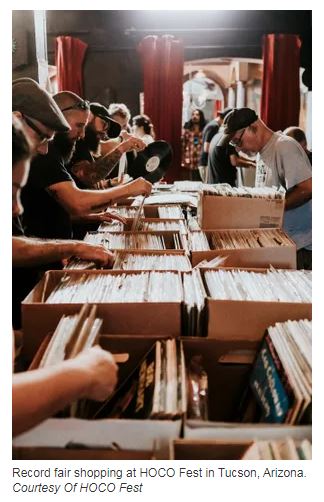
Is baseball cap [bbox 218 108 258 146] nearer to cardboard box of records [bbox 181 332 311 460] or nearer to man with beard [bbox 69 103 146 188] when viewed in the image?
man with beard [bbox 69 103 146 188]

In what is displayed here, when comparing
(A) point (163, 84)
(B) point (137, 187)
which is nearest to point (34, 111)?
(B) point (137, 187)

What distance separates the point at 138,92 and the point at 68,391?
613 cm

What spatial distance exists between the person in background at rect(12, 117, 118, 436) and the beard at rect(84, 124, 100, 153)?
2081 millimetres

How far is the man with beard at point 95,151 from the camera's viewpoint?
265 centimetres

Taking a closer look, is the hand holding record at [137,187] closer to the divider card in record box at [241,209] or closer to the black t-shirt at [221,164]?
the divider card in record box at [241,209]

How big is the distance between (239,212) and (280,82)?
4.61 m

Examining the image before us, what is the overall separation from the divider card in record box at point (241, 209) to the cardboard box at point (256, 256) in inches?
13.9

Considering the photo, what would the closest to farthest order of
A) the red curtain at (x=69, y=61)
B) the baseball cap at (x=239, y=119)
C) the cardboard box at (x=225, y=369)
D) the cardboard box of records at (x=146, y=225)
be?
the cardboard box at (x=225, y=369), the cardboard box of records at (x=146, y=225), the baseball cap at (x=239, y=119), the red curtain at (x=69, y=61)

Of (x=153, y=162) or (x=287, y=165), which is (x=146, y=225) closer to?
(x=153, y=162)

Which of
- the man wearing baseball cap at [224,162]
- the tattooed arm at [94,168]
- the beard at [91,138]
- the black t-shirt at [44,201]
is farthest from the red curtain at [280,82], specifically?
the black t-shirt at [44,201]

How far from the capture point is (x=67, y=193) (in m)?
1.82

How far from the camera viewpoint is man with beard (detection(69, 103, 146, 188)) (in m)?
2.65

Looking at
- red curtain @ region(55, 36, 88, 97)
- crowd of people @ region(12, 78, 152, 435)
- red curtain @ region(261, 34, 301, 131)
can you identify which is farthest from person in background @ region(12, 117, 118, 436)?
red curtain @ region(55, 36, 88, 97)
